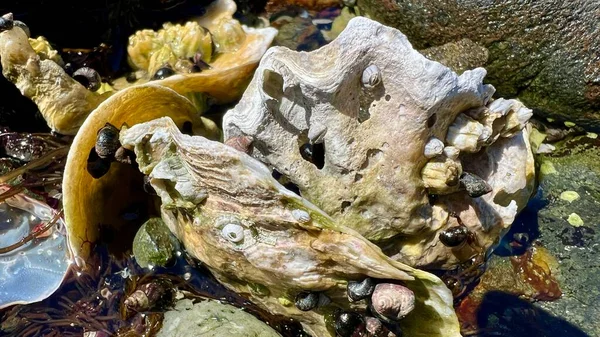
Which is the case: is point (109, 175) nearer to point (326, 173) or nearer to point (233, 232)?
point (233, 232)

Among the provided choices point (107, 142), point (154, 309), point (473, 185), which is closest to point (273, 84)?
point (107, 142)

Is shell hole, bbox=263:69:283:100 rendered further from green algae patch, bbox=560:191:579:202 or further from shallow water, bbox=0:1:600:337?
green algae patch, bbox=560:191:579:202

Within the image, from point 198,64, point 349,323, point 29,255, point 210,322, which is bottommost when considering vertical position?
point 29,255

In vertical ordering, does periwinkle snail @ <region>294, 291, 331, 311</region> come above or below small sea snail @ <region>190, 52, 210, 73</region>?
below

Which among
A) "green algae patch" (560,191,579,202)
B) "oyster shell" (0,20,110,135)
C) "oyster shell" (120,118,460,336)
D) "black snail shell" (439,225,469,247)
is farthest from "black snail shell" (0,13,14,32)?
"green algae patch" (560,191,579,202)

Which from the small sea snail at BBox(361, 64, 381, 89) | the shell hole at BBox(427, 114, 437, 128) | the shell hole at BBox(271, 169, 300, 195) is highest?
the small sea snail at BBox(361, 64, 381, 89)

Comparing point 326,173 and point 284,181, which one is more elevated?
point 326,173

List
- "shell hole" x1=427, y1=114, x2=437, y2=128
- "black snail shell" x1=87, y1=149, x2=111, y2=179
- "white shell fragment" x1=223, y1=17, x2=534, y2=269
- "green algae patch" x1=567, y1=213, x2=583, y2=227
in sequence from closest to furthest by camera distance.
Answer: "white shell fragment" x1=223, y1=17, x2=534, y2=269 < "shell hole" x1=427, y1=114, x2=437, y2=128 < "black snail shell" x1=87, y1=149, x2=111, y2=179 < "green algae patch" x1=567, y1=213, x2=583, y2=227
